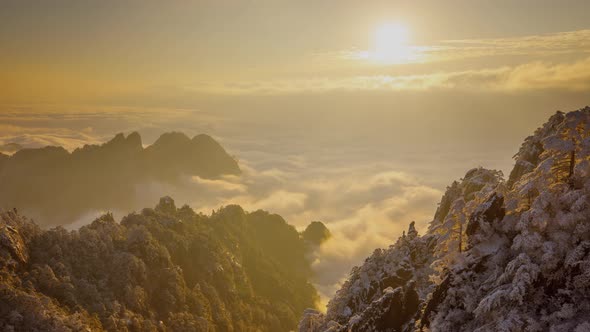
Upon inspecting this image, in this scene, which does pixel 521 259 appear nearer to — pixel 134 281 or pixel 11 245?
pixel 11 245

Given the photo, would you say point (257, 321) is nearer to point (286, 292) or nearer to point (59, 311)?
point (286, 292)

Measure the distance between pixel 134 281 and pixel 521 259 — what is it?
87.4 meters

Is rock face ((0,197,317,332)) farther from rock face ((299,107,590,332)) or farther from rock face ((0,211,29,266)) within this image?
rock face ((299,107,590,332))

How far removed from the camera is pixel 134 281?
101062 mm

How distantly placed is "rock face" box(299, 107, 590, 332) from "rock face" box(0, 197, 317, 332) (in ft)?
175

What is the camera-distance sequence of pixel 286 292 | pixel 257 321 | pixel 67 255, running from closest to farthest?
pixel 67 255, pixel 257 321, pixel 286 292

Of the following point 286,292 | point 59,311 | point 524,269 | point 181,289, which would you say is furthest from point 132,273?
point 524,269

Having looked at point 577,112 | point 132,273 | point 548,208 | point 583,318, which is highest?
point 577,112

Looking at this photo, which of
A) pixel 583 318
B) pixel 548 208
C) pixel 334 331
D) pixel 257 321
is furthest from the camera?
pixel 257 321

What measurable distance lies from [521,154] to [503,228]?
2413cm

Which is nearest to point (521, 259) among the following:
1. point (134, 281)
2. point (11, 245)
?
point (11, 245)

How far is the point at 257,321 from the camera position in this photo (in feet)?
452

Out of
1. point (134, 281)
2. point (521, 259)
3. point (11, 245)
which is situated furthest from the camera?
point (134, 281)

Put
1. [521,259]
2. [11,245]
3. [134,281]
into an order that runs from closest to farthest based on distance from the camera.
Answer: [521,259] < [11,245] < [134,281]
